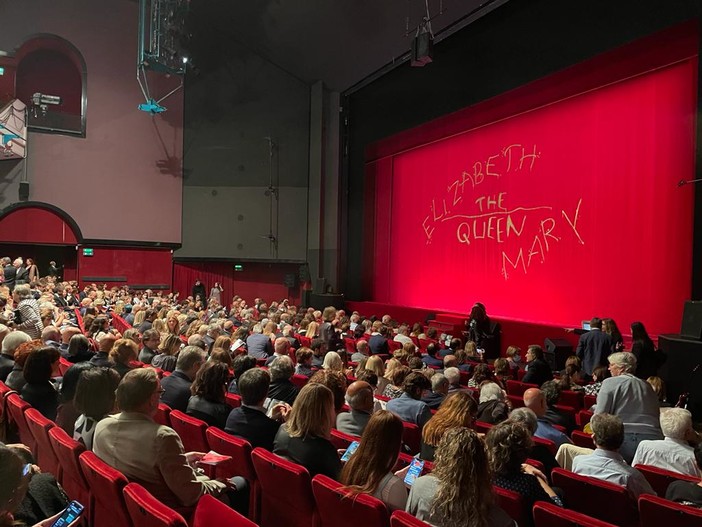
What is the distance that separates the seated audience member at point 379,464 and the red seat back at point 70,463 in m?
1.18

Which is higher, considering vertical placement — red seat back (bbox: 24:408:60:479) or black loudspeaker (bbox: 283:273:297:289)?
black loudspeaker (bbox: 283:273:297:289)

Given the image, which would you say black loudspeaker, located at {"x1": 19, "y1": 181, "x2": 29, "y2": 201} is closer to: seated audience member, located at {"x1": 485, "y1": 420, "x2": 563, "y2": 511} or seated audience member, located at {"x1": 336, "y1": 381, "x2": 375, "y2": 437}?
seated audience member, located at {"x1": 336, "y1": 381, "x2": 375, "y2": 437}

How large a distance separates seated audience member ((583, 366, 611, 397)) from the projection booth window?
15.5 meters

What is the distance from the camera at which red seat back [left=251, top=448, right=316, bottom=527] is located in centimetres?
257

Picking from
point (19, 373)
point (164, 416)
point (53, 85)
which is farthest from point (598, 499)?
point (53, 85)

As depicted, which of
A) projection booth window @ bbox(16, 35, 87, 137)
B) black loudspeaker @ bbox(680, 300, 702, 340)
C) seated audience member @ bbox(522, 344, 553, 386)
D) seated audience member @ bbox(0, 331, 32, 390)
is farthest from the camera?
projection booth window @ bbox(16, 35, 87, 137)

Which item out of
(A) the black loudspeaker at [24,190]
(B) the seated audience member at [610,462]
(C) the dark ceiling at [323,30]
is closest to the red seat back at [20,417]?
(B) the seated audience member at [610,462]

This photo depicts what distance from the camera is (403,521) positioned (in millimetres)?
1999

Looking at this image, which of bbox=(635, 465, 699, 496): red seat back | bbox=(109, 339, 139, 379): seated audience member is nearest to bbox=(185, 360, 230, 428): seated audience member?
bbox=(109, 339, 139, 379): seated audience member

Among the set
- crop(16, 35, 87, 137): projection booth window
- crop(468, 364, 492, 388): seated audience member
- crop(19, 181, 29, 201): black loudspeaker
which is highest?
crop(16, 35, 87, 137): projection booth window

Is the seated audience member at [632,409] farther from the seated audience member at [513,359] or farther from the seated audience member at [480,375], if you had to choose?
the seated audience member at [513,359]

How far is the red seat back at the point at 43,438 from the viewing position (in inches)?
117

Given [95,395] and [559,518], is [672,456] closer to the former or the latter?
[559,518]

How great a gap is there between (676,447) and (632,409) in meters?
0.69
